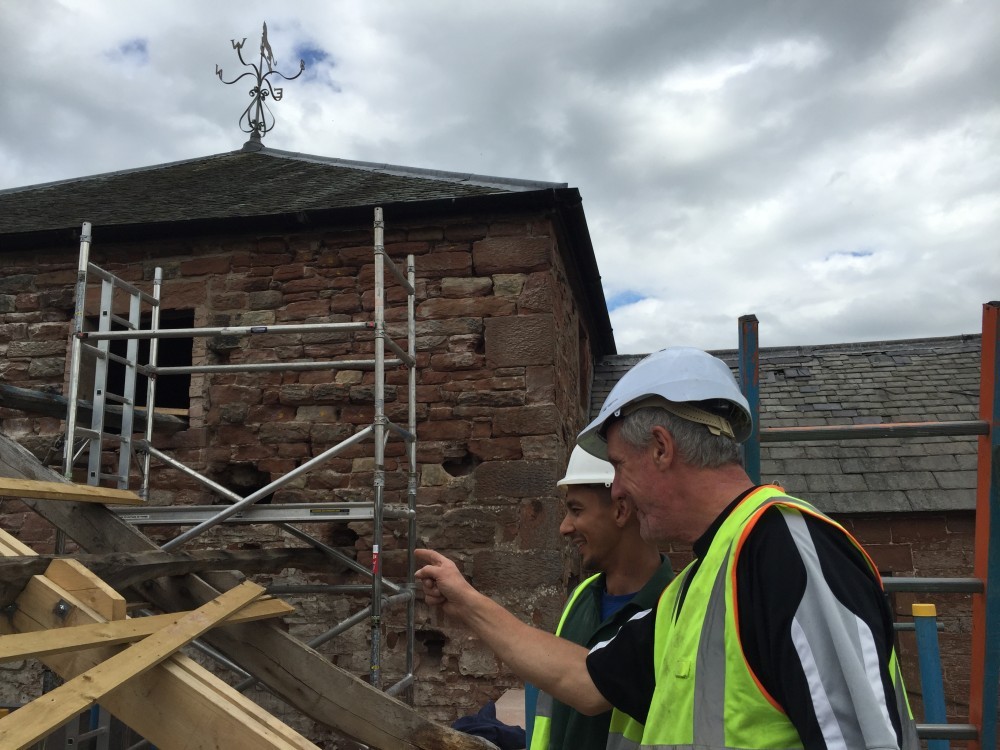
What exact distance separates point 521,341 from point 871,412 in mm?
5121

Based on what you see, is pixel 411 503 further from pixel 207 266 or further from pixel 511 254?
pixel 207 266

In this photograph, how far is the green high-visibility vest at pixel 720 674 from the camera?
1.23 metres

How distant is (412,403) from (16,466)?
227cm

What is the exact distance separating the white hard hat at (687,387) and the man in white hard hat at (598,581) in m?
0.50

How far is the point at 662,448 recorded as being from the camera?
1578 mm

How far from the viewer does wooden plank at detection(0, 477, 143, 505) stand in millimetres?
2977

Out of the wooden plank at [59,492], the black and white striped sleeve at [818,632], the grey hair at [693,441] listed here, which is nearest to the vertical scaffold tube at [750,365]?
the grey hair at [693,441]

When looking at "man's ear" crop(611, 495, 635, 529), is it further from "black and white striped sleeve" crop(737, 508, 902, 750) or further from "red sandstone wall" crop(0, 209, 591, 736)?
"red sandstone wall" crop(0, 209, 591, 736)

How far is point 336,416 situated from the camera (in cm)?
598

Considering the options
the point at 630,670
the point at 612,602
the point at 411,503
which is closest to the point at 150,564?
the point at 411,503

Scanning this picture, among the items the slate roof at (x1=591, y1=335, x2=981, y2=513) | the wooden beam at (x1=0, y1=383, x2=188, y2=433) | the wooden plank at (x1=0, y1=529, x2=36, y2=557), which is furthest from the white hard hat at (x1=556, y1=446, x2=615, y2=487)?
the slate roof at (x1=591, y1=335, x2=981, y2=513)

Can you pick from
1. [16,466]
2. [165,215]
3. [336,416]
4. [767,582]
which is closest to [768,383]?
[336,416]

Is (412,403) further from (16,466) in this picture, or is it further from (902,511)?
(902,511)

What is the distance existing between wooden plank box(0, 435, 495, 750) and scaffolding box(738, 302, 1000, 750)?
1473 millimetres
